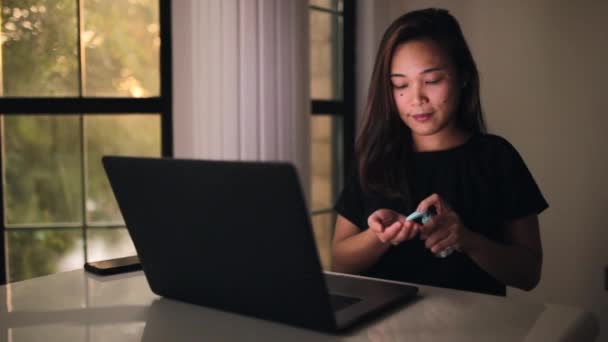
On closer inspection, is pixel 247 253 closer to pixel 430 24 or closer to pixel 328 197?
pixel 430 24

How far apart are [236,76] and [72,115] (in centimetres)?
58

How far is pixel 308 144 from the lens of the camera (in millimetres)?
2305

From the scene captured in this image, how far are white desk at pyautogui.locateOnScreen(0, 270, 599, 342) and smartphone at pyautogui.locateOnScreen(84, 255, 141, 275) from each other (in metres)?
0.12

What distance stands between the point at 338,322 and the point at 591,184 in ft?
6.22

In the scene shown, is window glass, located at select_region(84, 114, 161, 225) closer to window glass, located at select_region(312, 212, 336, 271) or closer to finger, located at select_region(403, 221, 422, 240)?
window glass, located at select_region(312, 212, 336, 271)

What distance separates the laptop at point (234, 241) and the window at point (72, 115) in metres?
1.37

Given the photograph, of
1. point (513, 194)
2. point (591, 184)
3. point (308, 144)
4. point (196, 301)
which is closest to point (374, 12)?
point (308, 144)

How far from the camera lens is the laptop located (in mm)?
649

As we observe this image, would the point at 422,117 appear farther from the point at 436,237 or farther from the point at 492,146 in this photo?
the point at 436,237

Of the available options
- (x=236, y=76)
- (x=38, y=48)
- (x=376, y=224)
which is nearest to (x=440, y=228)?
(x=376, y=224)

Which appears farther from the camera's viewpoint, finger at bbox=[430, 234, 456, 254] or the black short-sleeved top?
the black short-sleeved top

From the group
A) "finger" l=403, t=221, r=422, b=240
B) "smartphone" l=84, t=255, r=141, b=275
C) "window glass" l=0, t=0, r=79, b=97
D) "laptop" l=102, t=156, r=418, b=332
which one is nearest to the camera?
"laptop" l=102, t=156, r=418, b=332

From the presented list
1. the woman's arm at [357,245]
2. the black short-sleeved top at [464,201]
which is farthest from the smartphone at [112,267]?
the black short-sleeved top at [464,201]

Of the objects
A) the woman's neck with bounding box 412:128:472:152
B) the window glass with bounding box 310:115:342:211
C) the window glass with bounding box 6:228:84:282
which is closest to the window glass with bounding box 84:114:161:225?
the window glass with bounding box 6:228:84:282
